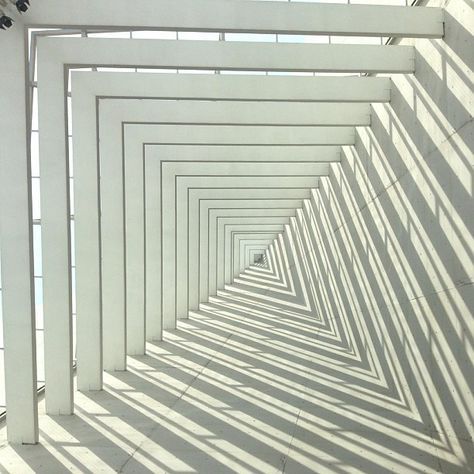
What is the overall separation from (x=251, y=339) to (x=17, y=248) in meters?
12.2

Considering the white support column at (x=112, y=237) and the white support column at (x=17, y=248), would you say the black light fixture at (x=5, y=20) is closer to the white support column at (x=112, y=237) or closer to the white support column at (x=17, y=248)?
the white support column at (x=17, y=248)

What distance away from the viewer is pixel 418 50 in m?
11.4

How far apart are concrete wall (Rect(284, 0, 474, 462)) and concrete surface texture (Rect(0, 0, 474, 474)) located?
2.2 inches

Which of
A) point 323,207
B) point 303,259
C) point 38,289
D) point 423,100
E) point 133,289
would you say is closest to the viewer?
point 423,100

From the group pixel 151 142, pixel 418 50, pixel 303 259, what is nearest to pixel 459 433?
pixel 418 50

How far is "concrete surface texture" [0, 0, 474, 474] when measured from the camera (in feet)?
31.2

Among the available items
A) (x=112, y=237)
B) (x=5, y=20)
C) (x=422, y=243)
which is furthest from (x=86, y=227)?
(x=422, y=243)

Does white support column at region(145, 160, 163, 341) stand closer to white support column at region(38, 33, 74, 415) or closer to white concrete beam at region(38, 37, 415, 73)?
white support column at region(38, 33, 74, 415)

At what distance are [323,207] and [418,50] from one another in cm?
1345

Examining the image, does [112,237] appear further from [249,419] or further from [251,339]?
[251,339]

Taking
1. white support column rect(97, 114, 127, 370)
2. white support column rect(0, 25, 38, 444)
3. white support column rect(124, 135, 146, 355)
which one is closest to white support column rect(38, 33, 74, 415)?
white support column rect(0, 25, 38, 444)

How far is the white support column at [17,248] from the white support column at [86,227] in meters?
3.16

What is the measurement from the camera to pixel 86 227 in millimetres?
13281

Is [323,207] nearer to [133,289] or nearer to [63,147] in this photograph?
[133,289]
